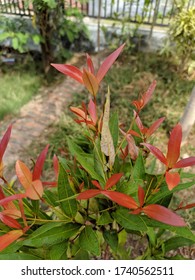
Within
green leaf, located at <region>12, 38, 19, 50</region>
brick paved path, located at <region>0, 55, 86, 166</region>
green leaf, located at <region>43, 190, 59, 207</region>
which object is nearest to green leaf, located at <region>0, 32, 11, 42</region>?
green leaf, located at <region>12, 38, 19, 50</region>

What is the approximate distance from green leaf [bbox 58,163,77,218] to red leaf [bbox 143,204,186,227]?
0.28 metres

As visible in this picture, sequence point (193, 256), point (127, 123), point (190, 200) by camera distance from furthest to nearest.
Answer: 1. point (127, 123)
2. point (190, 200)
3. point (193, 256)

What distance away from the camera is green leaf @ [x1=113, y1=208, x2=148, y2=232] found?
1.04 metres

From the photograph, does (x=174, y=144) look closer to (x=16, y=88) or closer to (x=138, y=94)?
(x=138, y=94)

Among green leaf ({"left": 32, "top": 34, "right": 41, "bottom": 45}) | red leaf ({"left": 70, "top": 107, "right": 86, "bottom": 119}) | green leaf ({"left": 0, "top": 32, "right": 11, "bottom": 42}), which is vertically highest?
red leaf ({"left": 70, "top": 107, "right": 86, "bottom": 119})

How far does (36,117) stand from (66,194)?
108 inches

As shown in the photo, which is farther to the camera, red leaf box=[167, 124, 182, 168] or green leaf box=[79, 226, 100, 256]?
green leaf box=[79, 226, 100, 256]

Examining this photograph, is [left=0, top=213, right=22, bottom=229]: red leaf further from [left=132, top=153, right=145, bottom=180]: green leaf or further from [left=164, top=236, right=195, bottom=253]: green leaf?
[left=164, top=236, right=195, bottom=253]: green leaf

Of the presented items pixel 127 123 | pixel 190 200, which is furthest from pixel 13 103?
pixel 190 200

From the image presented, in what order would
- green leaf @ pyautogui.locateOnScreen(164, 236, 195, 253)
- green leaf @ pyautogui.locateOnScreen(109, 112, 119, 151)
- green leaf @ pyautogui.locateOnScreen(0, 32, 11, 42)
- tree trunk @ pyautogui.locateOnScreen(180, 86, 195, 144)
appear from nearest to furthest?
green leaf @ pyautogui.locateOnScreen(109, 112, 119, 151) → green leaf @ pyautogui.locateOnScreen(164, 236, 195, 253) → tree trunk @ pyautogui.locateOnScreen(180, 86, 195, 144) → green leaf @ pyautogui.locateOnScreen(0, 32, 11, 42)

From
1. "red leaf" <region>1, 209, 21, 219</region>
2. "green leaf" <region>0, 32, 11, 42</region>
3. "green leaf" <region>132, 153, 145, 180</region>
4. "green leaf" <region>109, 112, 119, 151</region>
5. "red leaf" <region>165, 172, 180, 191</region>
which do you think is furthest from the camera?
"green leaf" <region>0, 32, 11, 42</region>
